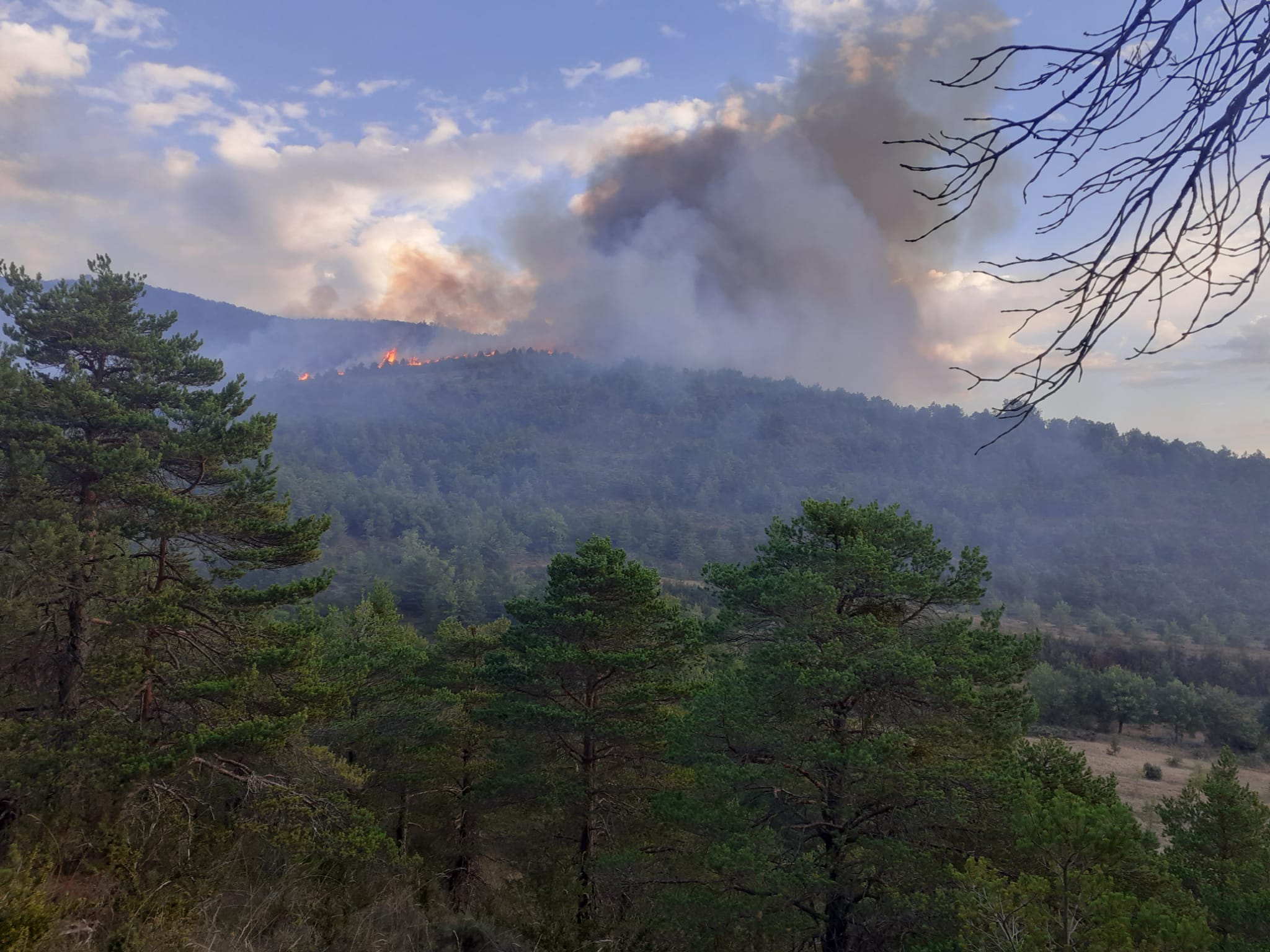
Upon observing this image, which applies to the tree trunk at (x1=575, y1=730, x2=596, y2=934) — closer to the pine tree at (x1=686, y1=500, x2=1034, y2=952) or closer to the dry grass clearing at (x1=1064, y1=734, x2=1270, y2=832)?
the pine tree at (x1=686, y1=500, x2=1034, y2=952)

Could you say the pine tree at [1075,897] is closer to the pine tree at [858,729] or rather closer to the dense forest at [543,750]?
the dense forest at [543,750]

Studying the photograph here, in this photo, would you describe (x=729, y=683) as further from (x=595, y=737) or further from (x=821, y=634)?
(x=595, y=737)

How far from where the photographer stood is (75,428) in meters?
11.6

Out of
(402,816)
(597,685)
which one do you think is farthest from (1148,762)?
(402,816)

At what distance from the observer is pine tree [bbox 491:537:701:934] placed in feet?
47.3

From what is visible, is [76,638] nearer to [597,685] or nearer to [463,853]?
[597,685]

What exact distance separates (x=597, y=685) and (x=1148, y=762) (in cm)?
4506

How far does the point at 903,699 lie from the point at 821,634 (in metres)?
1.56

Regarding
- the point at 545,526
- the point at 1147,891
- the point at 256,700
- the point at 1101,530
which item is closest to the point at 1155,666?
the point at 1147,891

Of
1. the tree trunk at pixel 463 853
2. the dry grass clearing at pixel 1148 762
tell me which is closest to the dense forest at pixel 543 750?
the tree trunk at pixel 463 853

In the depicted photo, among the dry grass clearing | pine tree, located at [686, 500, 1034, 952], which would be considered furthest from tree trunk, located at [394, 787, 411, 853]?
the dry grass clearing

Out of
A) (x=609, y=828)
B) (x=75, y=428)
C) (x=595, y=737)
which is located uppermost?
(x=75, y=428)

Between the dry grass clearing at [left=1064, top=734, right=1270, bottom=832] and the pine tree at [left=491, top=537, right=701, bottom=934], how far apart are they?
2319 centimetres

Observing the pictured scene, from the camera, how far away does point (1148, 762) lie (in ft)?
137
